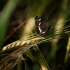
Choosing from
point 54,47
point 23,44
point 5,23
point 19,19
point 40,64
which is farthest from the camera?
point 19,19

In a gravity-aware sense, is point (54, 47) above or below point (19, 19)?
below

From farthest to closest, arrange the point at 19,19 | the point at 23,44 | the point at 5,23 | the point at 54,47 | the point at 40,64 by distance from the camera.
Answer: the point at 19,19 → the point at 54,47 → the point at 40,64 → the point at 23,44 → the point at 5,23

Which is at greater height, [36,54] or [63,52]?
[36,54]

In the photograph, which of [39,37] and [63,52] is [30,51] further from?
[63,52]

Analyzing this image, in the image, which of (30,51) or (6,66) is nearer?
(6,66)

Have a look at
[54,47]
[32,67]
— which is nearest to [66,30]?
[32,67]

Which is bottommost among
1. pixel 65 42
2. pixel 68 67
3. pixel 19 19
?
pixel 68 67

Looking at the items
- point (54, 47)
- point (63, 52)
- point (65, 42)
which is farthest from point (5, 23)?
point (63, 52)

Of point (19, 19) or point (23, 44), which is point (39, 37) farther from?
point (19, 19)

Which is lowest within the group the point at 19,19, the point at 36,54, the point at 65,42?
the point at 65,42
